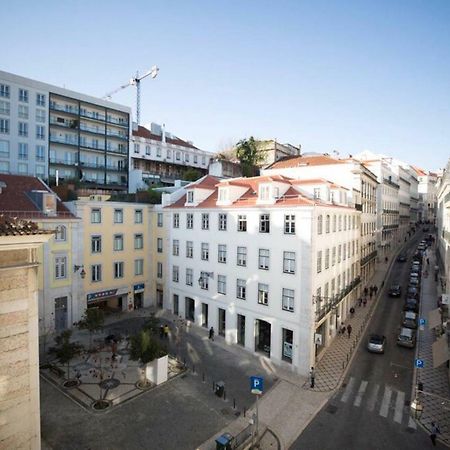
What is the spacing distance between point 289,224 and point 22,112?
1944 inches

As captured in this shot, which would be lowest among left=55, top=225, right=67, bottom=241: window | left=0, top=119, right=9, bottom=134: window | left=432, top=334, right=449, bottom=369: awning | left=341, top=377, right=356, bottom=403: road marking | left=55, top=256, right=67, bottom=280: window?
left=341, top=377, right=356, bottom=403: road marking

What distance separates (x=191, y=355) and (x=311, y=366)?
997 centimetres

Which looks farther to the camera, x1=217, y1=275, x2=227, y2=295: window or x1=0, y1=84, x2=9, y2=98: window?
x1=0, y1=84, x2=9, y2=98: window

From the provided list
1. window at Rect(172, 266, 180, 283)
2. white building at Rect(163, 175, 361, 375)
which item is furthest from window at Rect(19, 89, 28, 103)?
window at Rect(172, 266, 180, 283)

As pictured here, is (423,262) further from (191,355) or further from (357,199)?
(191,355)

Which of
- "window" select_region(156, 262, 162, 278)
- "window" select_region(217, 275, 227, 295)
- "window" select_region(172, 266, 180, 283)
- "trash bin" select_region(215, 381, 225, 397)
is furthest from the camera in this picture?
"window" select_region(156, 262, 162, 278)

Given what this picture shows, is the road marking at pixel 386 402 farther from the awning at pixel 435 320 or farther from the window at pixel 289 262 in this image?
the window at pixel 289 262

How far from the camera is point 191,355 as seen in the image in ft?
95.8

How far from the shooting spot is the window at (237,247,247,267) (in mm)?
30656

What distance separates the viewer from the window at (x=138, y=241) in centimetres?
4106

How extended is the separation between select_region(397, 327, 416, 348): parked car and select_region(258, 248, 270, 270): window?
1471cm

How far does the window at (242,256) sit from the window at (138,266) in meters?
15.6

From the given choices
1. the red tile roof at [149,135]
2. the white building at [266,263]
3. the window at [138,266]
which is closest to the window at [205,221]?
the white building at [266,263]

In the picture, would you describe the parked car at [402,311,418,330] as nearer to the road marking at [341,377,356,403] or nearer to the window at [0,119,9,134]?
the road marking at [341,377,356,403]
